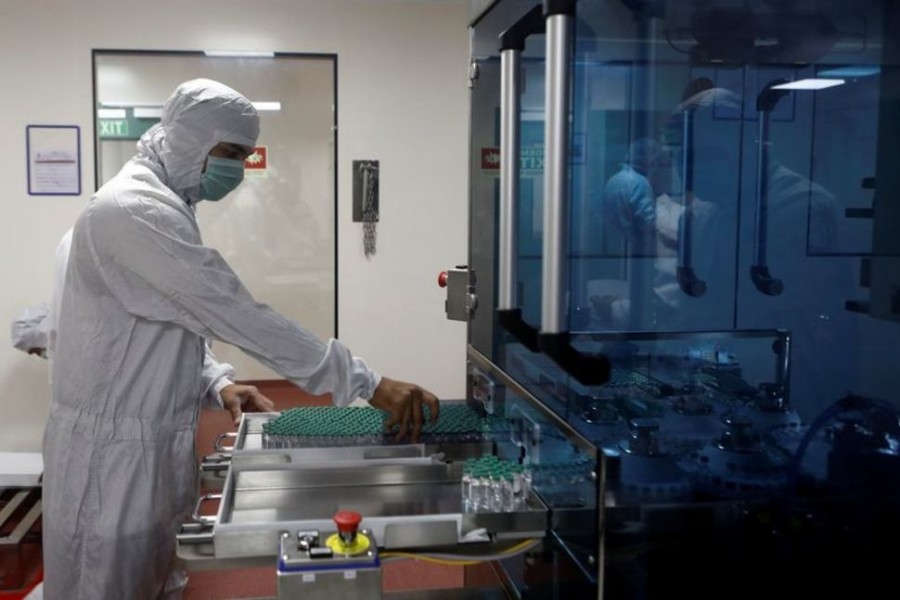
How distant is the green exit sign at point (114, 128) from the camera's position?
3.83m

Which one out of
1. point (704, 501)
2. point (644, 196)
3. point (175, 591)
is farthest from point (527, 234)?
point (175, 591)

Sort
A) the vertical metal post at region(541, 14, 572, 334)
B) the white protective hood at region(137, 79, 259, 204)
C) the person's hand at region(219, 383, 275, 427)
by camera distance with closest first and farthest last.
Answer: the vertical metal post at region(541, 14, 572, 334) → the white protective hood at region(137, 79, 259, 204) → the person's hand at region(219, 383, 275, 427)

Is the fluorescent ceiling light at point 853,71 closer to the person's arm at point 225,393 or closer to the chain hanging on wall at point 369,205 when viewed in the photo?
the person's arm at point 225,393

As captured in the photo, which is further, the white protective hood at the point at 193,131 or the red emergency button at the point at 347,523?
the white protective hood at the point at 193,131

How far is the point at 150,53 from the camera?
12.5ft

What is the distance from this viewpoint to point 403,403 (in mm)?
1433

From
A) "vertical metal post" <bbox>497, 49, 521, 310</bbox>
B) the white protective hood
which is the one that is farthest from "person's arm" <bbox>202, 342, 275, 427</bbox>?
"vertical metal post" <bbox>497, 49, 521, 310</bbox>

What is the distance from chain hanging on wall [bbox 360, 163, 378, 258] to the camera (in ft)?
12.9

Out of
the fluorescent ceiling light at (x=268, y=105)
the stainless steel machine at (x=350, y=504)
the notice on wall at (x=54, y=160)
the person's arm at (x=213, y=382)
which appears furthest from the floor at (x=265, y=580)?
the fluorescent ceiling light at (x=268, y=105)

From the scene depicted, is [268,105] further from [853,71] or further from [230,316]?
[853,71]

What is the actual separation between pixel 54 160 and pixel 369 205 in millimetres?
1435

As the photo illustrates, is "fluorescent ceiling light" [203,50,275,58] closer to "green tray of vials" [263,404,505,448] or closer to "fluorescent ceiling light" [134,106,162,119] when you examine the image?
"fluorescent ceiling light" [134,106,162,119]

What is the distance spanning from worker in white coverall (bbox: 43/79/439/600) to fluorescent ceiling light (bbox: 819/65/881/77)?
31.4 inches

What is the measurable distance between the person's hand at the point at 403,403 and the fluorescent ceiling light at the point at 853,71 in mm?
791
